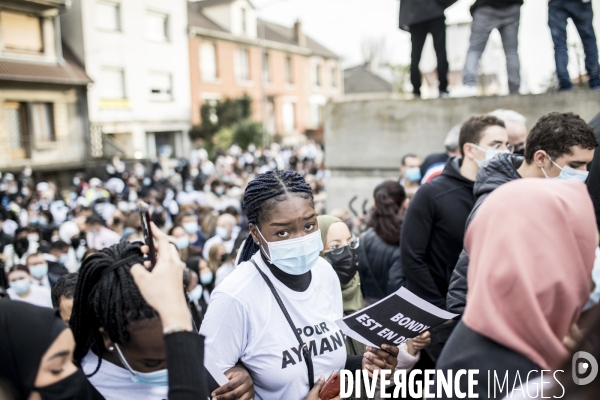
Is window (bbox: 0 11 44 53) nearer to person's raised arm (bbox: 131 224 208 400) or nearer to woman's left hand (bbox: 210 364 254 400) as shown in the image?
woman's left hand (bbox: 210 364 254 400)

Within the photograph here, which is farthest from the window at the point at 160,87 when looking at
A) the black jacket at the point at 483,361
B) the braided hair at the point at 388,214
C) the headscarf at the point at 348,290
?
the black jacket at the point at 483,361

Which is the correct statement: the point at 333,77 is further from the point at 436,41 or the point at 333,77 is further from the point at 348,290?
the point at 348,290

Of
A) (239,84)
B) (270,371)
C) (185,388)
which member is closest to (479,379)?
(185,388)

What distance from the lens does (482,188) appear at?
259 cm

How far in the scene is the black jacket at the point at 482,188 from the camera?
2428 mm

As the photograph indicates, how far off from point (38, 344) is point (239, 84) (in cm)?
3270

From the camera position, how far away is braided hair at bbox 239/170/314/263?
2.23 meters

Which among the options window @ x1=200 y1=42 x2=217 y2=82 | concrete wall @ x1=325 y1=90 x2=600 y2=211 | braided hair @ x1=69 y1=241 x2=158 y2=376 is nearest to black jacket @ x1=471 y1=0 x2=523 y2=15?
concrete wall @ x1=325 y1=90 x2=600 y2=211

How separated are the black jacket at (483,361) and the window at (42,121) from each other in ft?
76.1

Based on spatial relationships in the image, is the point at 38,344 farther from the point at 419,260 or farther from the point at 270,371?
the point at 419,260

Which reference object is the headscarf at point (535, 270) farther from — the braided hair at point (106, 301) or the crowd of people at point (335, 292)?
the braided hair at point (106, 301)

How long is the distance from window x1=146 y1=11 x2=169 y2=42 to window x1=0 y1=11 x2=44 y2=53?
19.0 ft

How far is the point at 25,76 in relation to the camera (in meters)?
20.2

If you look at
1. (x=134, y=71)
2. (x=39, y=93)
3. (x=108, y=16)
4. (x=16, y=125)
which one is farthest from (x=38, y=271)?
(x=108, y=16)
